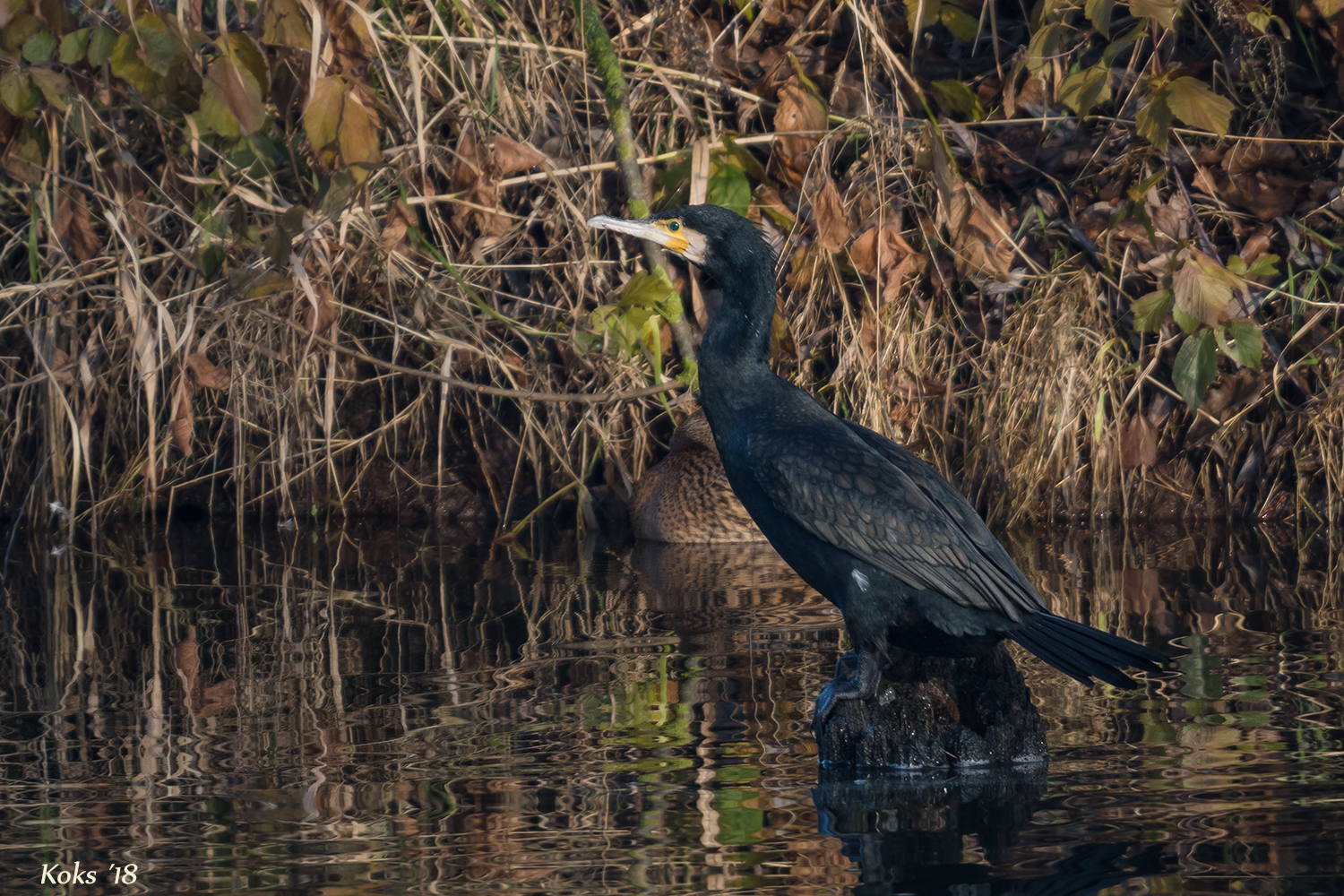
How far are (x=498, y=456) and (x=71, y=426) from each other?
6.31ft

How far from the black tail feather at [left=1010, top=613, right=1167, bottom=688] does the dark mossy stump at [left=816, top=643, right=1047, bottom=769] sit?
0.11m

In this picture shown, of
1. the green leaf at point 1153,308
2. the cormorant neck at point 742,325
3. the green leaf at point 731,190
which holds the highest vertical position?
the green leaf at point 731,190

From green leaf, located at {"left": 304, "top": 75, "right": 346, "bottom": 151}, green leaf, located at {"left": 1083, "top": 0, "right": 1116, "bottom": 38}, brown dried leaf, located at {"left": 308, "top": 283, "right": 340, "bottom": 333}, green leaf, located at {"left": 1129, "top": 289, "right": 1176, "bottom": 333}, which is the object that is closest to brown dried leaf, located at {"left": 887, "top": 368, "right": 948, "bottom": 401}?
green leaf, located at {"left": 1129, "top": 289, "right": 1176, "bottom": 333}

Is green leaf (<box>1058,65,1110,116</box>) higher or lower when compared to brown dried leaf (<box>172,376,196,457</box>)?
higher

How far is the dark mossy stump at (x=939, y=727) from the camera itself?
3342 millimetres

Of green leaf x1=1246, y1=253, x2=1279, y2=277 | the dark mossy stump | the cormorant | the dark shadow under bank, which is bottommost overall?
the dark shadow under bank

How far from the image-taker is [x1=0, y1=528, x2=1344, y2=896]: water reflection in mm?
2666

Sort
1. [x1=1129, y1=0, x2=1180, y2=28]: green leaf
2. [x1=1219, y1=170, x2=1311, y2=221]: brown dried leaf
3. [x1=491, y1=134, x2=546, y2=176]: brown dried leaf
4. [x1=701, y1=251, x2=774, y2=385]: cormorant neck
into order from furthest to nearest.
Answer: [x1=1219, y1=170, x2=1311, y2=221]: brown dried leaf, [x1=491, y1=134, x2=546, y2=176]: brown dried leaf, [x1=1129, y1=0, x2=1180, y2=28]: green leaf, [x1=701, y1=251, x2=774, y2=385]: cormorant neck

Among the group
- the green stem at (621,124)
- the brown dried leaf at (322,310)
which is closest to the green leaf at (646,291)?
the green stem at (621,124)

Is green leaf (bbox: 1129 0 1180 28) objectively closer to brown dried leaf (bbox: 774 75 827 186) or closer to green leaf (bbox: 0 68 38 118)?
brown dried leaf (bbox: 774 75 827 186)

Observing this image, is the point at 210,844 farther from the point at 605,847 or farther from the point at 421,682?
the point at 421,682

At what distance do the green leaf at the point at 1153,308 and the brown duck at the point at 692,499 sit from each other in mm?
1810

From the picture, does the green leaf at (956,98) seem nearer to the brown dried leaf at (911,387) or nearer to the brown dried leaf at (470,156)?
the brown dried leaf at (911,387)

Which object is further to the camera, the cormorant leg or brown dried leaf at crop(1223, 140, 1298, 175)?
brown dried leaf at crop(1223, 140, 1298, 175)
